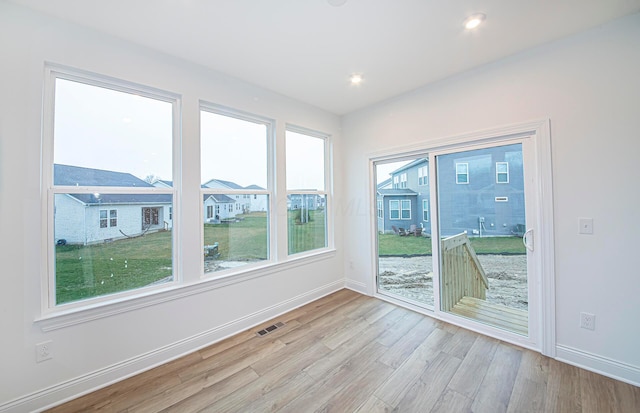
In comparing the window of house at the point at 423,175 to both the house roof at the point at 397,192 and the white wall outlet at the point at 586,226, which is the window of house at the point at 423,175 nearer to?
the house roof at the point at 397,192

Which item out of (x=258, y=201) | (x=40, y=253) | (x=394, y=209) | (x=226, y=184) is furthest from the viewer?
(x=394, y=209)

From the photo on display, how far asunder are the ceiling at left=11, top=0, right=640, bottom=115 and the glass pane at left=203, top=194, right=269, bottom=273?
55.4 inches

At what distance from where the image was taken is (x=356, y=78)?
8.95ft

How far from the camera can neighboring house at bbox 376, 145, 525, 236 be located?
95.0 inches

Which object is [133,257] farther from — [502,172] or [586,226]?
[586,226]

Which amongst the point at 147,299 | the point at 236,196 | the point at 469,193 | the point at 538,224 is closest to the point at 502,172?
the point at 469,193

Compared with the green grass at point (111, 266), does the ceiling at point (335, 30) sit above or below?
above

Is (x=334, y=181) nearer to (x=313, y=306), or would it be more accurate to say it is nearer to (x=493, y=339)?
(x=313, y=306)

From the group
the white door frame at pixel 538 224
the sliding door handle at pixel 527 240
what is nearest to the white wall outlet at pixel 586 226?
the white door frame at pixel 538 224

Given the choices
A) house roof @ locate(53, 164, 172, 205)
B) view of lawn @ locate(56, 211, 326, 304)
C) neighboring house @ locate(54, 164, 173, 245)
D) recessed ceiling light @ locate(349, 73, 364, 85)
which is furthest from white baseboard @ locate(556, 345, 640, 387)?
house roof @ locate(53, 164, 172, 205)

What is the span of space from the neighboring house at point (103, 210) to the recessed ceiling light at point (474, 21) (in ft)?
9.77

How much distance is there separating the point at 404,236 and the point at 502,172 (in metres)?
1.35

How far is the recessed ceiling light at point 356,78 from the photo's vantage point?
2.66 meters

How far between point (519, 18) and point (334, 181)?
2.60 meters
